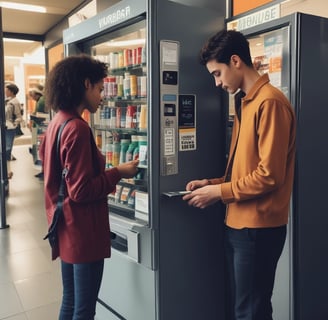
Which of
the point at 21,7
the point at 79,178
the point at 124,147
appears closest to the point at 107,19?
the point at 124,147

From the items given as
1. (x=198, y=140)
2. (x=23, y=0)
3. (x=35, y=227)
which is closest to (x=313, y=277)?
(x=198, y=140)

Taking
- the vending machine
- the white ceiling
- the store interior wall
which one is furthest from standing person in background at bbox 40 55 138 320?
the white ceiling

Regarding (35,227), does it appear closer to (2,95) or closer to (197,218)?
(2,95)

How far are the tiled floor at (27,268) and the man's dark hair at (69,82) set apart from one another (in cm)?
161

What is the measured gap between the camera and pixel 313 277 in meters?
1.99

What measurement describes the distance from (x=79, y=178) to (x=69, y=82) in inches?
17.0

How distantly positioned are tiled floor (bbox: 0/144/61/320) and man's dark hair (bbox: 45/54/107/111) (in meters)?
1.61

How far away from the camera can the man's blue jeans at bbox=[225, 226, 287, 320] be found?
1.56 m

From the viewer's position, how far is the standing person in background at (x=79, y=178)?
1.62 meters

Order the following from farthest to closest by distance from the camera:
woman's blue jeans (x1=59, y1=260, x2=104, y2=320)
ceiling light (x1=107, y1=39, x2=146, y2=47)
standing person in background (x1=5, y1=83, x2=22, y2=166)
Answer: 1. standing person in background (x1=5, y1=83, x2=22, y2=166)
2. ceiling light (x1=107, y1=39, x2=146, y2=47)
3. woman's blue jeans (x1=59, y1=260, x2=104, y2=320)

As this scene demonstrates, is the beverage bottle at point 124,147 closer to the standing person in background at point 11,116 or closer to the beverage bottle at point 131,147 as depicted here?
the beverage bottle at point 131,147

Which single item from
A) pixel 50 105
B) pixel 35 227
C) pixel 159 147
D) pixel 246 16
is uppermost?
pixel 246 16

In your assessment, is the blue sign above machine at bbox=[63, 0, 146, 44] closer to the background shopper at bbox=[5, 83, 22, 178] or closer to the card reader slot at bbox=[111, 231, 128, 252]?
the card reader slot at bbox=[111, 231, 128, 252]

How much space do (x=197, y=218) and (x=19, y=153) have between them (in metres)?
10.3
